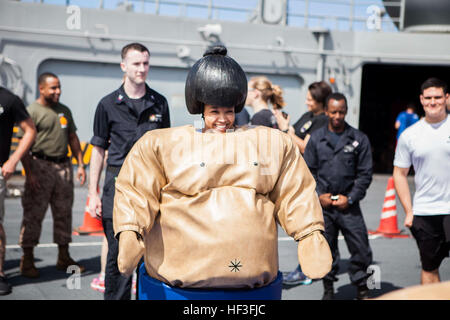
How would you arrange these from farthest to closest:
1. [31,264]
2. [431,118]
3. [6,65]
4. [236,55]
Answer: [236,55] → [6,65] → [31,264] → [431,118]

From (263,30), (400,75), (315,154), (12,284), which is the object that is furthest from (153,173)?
(400,75)

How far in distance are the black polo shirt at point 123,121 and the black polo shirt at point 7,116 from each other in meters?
1.32

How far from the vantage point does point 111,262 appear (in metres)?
3.89

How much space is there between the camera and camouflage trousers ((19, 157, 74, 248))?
576 cm

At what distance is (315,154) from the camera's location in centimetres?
518

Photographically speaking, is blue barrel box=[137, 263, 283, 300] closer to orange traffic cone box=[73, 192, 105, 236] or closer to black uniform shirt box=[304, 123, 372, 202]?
black uniform shirt box=[304, 123, 372, 202]

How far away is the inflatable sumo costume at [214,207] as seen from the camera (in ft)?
7.92

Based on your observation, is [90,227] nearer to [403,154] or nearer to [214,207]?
[403,154]

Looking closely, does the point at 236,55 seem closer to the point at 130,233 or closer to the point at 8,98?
the point at 8,98

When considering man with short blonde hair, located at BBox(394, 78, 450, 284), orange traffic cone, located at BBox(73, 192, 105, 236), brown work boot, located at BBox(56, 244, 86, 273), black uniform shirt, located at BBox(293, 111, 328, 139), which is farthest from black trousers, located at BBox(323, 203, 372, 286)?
orange traffic cone, located at BBox(73, 192, 105, 236)

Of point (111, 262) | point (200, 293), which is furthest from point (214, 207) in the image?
point (111, 262)

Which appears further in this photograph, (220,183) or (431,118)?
(431,118)

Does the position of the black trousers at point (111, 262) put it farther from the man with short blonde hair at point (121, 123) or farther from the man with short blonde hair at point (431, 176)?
the man with short blonde hair at point (431, 176)

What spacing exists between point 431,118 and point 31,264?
4082 millimetres
